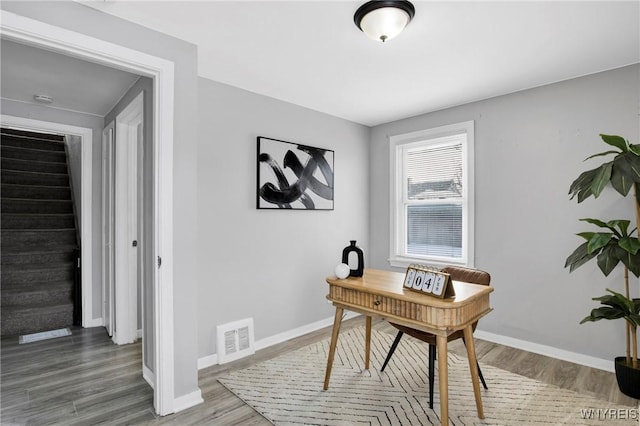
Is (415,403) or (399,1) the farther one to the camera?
(415,403)

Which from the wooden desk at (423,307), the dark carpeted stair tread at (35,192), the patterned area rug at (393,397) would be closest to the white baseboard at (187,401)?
the patterned area rug at (393,397)

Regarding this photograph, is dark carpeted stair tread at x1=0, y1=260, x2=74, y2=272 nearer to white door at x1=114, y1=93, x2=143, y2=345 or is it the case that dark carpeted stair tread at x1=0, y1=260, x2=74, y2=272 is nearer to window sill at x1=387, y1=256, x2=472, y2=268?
white door at x1=114, y1=93, x2=143, y2=345

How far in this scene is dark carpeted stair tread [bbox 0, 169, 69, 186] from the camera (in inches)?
190

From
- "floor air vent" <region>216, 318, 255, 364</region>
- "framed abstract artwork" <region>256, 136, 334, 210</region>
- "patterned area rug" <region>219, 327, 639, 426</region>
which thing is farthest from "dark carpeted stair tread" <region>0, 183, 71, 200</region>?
"patterned area rug" <region>219, 327, 639, 426</region>

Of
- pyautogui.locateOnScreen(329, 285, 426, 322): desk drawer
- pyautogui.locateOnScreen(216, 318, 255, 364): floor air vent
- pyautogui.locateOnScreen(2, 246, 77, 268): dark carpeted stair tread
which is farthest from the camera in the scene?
pyautogui.locateOnScreen(2, 246, 77, 268): dark carpeted stair tread

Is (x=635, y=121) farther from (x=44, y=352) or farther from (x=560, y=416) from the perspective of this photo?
(x=44, y=352)

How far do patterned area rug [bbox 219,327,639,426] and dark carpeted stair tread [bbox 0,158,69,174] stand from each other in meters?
5.00

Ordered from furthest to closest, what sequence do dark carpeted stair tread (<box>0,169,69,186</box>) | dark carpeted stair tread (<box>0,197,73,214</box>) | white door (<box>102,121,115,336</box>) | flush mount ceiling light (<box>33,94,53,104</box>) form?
dark carpeted stair tread (<box>0,169,69,186</box>) → dark carpeted stair tread (<box>0,197,73,214</box>) → white door (<box>102,121,115,336</box>) → flush mount ceiling light (<box>33,94,53,104</box>)

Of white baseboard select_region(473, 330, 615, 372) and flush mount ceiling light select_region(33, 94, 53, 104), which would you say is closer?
white baseboard select_region(473, 330, 615, 372)

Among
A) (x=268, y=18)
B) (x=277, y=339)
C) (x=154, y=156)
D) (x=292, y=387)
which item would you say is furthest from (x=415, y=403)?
(x=268, y=18)

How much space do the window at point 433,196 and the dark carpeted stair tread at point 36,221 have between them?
472 centimetres

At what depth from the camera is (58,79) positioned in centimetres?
275

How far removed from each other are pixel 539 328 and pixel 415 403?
1626mm

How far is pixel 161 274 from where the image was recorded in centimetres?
211
